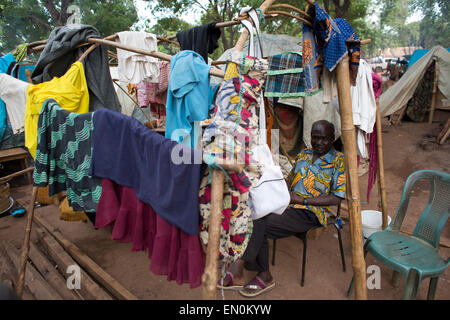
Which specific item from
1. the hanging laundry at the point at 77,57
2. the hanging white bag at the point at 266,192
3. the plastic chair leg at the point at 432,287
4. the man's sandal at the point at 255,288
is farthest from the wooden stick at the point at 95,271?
the plastic chair leg at the point at 432,287

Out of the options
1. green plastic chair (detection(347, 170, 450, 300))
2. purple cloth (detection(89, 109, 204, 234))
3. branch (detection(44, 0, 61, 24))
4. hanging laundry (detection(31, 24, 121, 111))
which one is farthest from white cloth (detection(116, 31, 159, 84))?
branch (detection(44, 0, 61, 24))

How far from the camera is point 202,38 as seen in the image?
247 cm

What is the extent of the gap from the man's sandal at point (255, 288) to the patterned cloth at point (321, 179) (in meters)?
0.82

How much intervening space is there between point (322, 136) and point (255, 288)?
1656 mm

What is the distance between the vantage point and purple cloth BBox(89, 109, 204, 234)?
4.82 feet

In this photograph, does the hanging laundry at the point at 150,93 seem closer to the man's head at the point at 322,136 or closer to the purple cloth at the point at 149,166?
the purple cloth at the point at 149,166

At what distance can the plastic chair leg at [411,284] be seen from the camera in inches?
80.4

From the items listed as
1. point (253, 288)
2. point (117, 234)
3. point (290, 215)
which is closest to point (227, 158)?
point (117, 234)

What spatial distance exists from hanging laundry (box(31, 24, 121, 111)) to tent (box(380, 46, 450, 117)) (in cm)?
852

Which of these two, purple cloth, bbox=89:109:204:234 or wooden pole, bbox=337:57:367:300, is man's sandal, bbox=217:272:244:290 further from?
purple cloth, bbox=89:109:204:234

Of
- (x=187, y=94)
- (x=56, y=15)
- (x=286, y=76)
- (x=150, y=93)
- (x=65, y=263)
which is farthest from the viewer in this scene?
(x=56, y=15)

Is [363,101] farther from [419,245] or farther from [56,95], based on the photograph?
[56,95]

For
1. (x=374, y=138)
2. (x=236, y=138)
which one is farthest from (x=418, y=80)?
(x=236, y=138)
